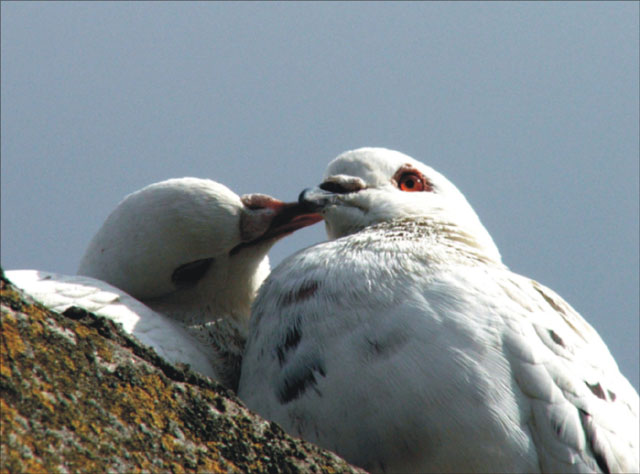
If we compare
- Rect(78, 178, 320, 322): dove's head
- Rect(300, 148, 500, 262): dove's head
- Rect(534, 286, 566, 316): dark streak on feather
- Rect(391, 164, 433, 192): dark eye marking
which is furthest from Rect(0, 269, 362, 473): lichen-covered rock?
Rect(78, 178, 320, 322): dove's head

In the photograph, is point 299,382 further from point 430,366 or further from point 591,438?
point 591,438

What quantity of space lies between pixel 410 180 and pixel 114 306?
1.91 m

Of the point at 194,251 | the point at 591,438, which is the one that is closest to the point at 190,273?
the point at 194,251

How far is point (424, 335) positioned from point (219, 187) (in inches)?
110

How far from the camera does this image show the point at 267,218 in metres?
6.41

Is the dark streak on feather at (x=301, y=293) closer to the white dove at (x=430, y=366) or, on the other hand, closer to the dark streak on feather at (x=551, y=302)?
the white dove at (x=430, y=366)

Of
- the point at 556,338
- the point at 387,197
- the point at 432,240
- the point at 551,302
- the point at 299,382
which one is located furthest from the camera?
the point at 387,197

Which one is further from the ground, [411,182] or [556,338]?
[411,182]

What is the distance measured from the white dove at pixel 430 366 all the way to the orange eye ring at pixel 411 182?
2.24 feet

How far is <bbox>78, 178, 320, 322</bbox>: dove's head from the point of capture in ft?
20.6

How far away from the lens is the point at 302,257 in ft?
16.8

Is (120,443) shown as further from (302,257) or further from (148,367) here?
(302,257)

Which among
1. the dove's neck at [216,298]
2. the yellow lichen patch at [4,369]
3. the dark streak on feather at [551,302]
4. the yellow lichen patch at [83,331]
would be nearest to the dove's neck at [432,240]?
the dark streak on feather at [551,302]

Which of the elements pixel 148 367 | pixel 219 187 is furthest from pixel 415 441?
pixel 219 187
